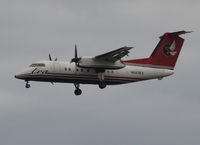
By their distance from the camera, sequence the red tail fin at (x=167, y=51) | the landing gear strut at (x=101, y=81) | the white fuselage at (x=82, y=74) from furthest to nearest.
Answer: the red tail fin at (x=167, y=51)
the landing gear strut at (x=101, y=81)
the white fuselage at (x=82, y=74)

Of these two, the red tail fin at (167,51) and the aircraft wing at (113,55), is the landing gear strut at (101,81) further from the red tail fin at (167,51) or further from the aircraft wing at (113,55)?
the red tail fin at (167,51)

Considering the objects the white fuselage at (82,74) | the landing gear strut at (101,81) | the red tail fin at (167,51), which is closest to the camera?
the white fuselage at (82,74)

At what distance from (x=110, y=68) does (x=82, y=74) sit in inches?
83.0

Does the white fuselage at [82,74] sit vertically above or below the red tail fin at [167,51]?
below

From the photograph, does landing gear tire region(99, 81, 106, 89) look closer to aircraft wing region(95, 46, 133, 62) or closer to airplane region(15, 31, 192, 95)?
airplane region(15, 31, 192, 95)

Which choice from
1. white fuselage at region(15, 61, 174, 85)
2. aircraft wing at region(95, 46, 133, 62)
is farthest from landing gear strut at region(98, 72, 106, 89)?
aircraft wing at region(95, 46, 133, 62)

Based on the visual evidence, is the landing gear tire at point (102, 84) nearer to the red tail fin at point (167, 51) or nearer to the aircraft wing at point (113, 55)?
the aircraft wing at point (113, 55)

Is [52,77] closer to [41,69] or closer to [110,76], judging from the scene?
[41,69]

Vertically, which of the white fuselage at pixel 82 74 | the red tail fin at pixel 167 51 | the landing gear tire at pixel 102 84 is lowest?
the landing gear tire at pixel 102 84

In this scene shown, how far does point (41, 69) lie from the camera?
3947cm

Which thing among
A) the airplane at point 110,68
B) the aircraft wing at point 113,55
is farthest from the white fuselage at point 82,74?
the aircraft wing at point 113,55

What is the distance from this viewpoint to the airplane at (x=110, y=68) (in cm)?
3953

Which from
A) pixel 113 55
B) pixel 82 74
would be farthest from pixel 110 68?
pixel 82 74

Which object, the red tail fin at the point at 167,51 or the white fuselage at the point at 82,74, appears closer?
the white fuselage at the point at 82,74
